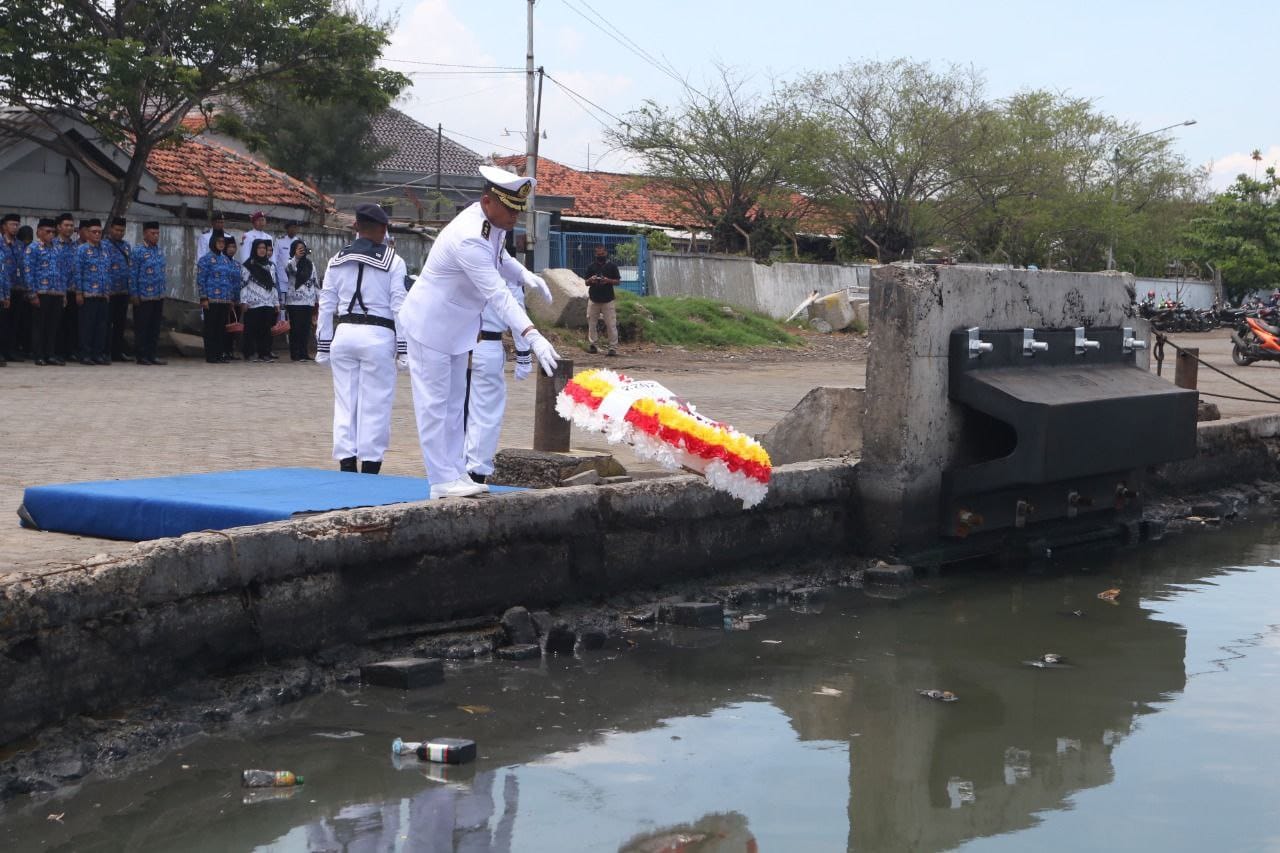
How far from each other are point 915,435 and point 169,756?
198 inches

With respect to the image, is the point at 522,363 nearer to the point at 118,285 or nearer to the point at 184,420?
the point at 184,420

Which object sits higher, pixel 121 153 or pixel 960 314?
pixel 121 153

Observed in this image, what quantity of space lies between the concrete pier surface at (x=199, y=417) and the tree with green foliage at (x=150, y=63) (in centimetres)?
360

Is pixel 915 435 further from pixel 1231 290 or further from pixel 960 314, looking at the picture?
pixel 1231 290

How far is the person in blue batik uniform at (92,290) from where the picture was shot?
17250 millimetres

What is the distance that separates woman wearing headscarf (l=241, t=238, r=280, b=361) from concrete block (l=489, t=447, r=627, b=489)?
11971 millimetres

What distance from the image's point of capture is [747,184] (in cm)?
4028

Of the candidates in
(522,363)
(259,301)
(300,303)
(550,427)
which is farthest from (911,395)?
(300,303)

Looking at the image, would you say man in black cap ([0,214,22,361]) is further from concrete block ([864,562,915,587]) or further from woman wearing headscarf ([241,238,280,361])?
concrete block ([864,562,915,587])

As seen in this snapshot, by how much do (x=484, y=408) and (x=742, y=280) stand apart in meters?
27.2

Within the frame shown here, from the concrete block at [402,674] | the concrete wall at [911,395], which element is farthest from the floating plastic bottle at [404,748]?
the concrete wall at [911,395]

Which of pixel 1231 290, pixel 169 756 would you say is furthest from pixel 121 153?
pixel 1231 290

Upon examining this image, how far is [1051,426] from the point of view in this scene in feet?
28.0

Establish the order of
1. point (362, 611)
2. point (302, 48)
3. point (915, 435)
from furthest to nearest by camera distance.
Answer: point (302, 48) → point (915, 435) → point (362, 611)
